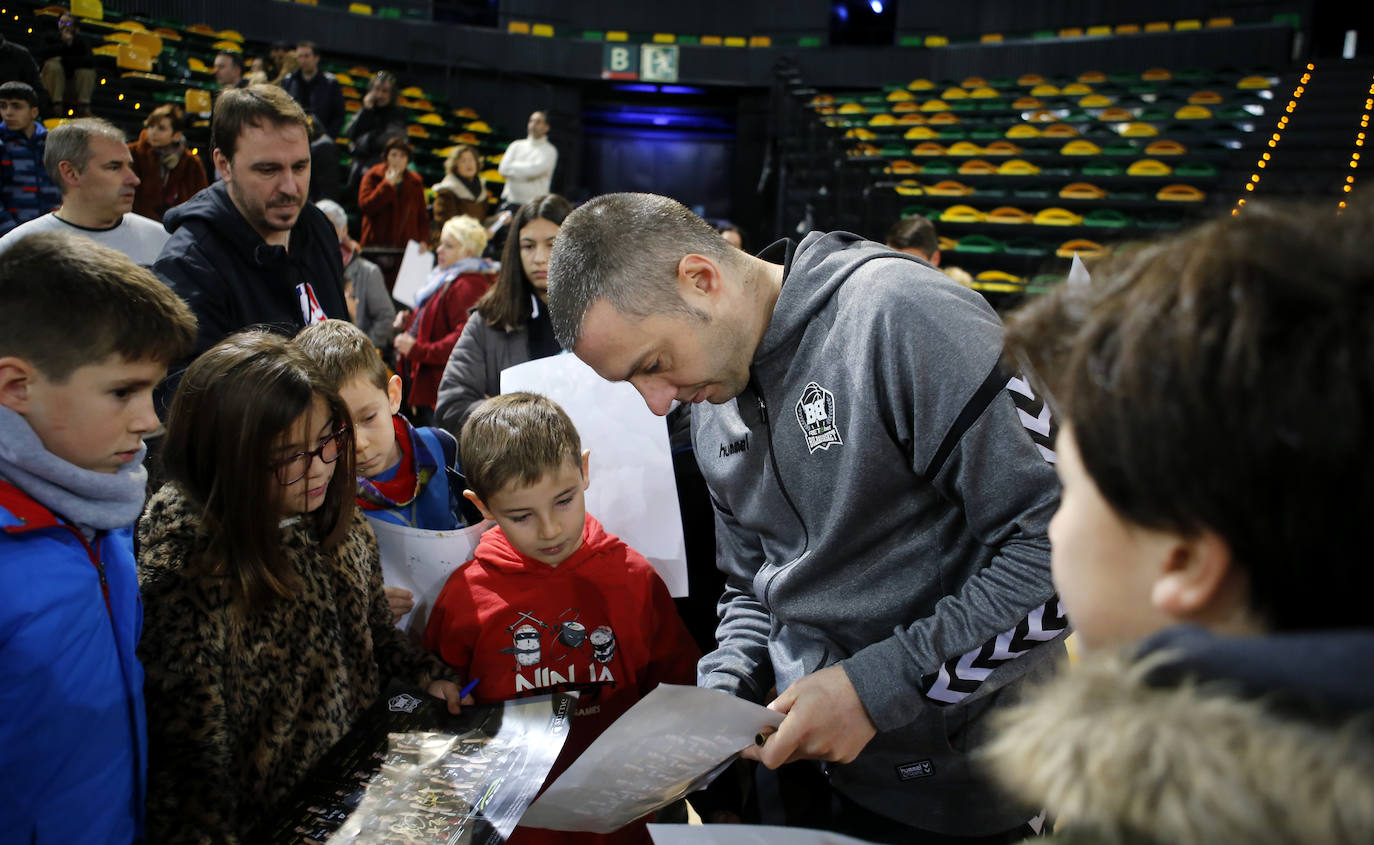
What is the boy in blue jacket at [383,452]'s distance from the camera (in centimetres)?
A: 197

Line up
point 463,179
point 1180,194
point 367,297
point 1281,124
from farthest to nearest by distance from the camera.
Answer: point 1281,124, point 1180,194, point 463,179, point 367,297

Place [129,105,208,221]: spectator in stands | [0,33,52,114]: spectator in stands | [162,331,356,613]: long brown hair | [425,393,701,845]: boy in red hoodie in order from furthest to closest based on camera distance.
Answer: [129,105,208,221]: spectator in stands < [0,33,52,114]: spectator in stands < [425,393,701,845]: boy in red hoodie < [162,331,356,613]: long brown hair

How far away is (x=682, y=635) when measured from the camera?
1952 millimetres

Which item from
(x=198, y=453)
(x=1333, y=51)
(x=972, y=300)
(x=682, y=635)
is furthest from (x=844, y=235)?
(x=1333, y=51)

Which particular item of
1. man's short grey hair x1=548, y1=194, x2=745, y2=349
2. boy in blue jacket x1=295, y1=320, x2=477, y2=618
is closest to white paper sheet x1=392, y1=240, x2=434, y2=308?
boy in blue jacket x1=295, y1=320, x2=477, y2=618

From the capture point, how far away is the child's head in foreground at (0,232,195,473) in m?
1.16

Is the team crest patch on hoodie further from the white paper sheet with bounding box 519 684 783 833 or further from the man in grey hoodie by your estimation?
the white paper sheet with bounding box 519 684 783 833

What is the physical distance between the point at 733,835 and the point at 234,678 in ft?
2.56

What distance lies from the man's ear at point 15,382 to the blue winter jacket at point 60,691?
0.11 metres

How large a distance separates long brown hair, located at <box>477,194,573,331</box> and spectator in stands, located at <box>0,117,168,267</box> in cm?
126

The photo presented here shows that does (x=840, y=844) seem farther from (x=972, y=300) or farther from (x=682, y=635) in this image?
(x=682, y=635)

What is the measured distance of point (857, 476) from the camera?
1.30m

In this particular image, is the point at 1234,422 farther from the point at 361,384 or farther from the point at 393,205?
the point at 393,205

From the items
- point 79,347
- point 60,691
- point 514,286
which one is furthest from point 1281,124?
point 60,691
